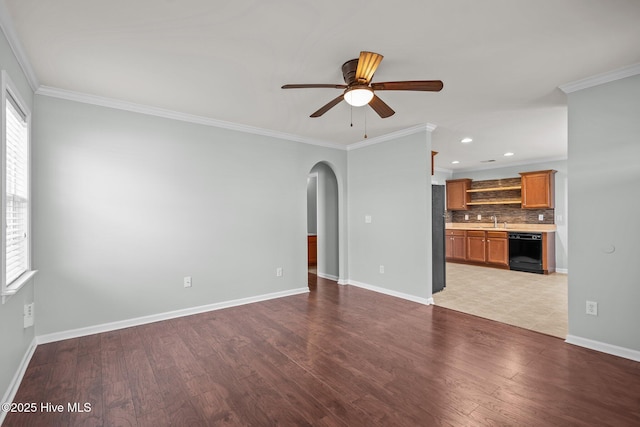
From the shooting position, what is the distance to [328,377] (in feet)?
7.66

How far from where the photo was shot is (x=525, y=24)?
Result: 1.99 m

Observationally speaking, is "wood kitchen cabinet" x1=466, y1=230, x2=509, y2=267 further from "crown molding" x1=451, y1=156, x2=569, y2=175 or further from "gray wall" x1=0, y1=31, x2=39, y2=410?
"gray wall" x1=0, y1=31, x2=39, y2=410

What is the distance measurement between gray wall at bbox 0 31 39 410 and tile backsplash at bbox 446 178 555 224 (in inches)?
339

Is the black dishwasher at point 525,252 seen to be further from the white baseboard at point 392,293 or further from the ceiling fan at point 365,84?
the ceiling fan at point 365,84

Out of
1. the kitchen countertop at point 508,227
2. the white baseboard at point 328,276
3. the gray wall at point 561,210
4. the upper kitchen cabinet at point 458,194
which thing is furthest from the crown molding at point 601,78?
the upper kitchen cabinet at point 458,194

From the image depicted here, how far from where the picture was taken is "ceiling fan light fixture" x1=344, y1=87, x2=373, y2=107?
2342mm

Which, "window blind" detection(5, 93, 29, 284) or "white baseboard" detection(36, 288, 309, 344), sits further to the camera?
"white baseboard" detection(36, 288, 309, 344)

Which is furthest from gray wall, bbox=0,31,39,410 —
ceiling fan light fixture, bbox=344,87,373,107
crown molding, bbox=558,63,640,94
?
crown molding, bbox=558,63,640,94

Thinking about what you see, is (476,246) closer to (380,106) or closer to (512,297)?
→ (512,297)

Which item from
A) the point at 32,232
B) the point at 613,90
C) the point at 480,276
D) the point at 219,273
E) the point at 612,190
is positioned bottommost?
the point at 480,276

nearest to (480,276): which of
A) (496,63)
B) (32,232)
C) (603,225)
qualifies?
(603,225)

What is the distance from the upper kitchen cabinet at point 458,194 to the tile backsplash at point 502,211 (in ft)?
0.75

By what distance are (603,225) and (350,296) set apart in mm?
3058

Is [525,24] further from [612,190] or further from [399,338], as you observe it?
[399,338]
